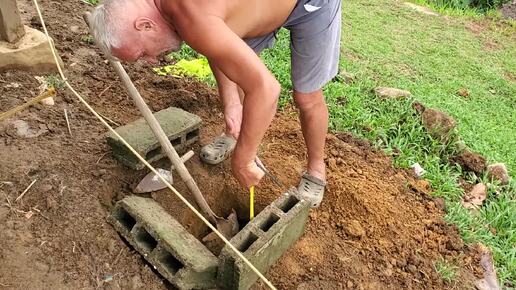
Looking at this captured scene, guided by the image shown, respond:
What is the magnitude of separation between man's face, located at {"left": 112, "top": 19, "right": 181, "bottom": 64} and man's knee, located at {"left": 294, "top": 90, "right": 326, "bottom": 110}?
2.78 feet

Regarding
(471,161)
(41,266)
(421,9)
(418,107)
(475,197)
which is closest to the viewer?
(41,266)

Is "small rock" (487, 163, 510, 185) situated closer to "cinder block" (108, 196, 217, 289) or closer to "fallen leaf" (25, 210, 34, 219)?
"cinder block" (108, 196, 217, 289)

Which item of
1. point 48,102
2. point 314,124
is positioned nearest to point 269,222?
point 314,124

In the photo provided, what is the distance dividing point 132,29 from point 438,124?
8.11 feet

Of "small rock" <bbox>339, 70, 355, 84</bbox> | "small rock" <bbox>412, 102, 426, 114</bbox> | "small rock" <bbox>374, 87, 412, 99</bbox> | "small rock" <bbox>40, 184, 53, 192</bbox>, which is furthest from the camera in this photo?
"small rock" <bbox>339, 70, 355, 84</bbox>

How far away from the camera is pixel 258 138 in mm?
2150

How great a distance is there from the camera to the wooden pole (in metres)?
3.21

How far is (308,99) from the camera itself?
2.72 meters

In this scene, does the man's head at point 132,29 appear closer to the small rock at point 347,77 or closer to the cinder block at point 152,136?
the cinder block at point 152,136

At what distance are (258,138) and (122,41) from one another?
0.67 metres

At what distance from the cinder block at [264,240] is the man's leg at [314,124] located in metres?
0.37

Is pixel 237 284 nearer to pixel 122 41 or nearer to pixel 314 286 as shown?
pixel 314 286

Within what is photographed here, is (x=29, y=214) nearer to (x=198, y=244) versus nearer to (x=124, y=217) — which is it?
(x=124, y=217)

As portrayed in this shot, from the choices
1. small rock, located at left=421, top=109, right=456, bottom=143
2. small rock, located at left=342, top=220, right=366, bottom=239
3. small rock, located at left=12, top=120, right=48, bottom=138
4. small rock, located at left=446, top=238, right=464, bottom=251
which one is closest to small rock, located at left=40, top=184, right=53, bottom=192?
small rock, located at left=12, top=120, right=48, bottom=138
